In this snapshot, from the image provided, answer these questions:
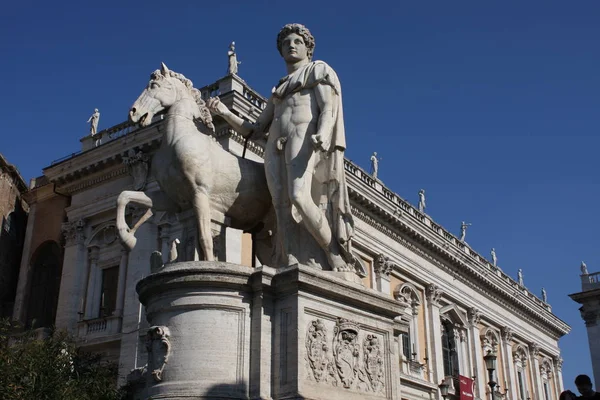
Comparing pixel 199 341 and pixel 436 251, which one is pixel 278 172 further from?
pixel 436 251

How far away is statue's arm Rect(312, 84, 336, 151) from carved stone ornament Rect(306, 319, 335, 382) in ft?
5.75

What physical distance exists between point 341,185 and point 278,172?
669mm

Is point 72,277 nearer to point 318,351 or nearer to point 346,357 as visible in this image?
point 346,357

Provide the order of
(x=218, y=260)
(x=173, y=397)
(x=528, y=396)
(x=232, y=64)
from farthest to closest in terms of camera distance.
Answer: (x=528, y=396) → (x=232, y=64) → (x=218, y=260) → (x=173, y=397)

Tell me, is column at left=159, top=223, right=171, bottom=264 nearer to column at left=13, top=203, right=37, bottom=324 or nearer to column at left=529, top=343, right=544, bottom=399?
column at left=13, top=203, right=37, bottom=324

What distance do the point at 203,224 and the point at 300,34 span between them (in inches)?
97.0

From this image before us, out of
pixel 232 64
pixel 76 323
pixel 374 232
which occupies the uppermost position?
pixel 232 64

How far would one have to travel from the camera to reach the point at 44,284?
91.8ft

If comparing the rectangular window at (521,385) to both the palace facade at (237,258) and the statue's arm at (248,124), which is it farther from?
the statue's arm at (248,124)

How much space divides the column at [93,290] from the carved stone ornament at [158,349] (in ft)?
63.0

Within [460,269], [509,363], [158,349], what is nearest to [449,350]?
[460,269]

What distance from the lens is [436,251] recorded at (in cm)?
3503

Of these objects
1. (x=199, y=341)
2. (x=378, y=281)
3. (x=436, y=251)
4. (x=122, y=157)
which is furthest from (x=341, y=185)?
(x=436, y=251)

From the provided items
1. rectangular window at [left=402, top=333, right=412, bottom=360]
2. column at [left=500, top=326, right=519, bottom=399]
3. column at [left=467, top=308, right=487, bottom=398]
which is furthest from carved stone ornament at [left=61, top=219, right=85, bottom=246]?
column at [left=500, top=326, right=519, bottom=399]
